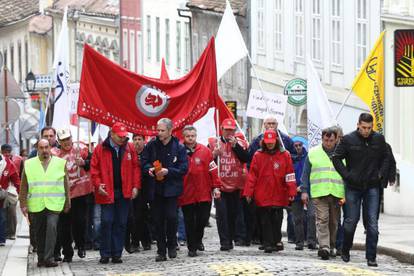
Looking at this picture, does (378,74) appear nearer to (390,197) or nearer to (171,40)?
(390,197)

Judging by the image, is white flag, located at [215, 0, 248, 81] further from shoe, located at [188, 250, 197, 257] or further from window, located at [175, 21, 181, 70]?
window, located at [175, 21, 181, 70]

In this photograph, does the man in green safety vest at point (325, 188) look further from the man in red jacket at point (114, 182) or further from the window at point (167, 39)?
the window at point (167, 39)

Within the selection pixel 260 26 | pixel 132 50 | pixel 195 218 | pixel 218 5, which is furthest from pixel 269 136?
pixel 132 50

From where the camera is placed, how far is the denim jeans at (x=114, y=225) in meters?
20.4

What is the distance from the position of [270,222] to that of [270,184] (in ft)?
1.61

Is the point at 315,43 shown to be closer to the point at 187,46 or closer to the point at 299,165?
the point at 187,46

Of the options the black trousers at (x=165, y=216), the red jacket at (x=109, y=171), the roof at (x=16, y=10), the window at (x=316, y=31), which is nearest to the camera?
the red jacket at (x=109, y=171)

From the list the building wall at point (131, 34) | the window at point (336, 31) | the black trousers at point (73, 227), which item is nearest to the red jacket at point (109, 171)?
the black trousers at point (73, 227)

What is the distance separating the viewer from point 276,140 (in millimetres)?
21172

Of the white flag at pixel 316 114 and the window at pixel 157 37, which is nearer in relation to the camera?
the white flag at pixel 316 114

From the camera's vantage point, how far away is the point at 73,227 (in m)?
21.3

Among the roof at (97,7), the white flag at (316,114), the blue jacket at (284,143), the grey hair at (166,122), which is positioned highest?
the roof at (97,7)

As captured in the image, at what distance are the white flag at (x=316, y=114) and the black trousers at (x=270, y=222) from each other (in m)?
2.18

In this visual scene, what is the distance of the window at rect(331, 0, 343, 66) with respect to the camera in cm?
4144
